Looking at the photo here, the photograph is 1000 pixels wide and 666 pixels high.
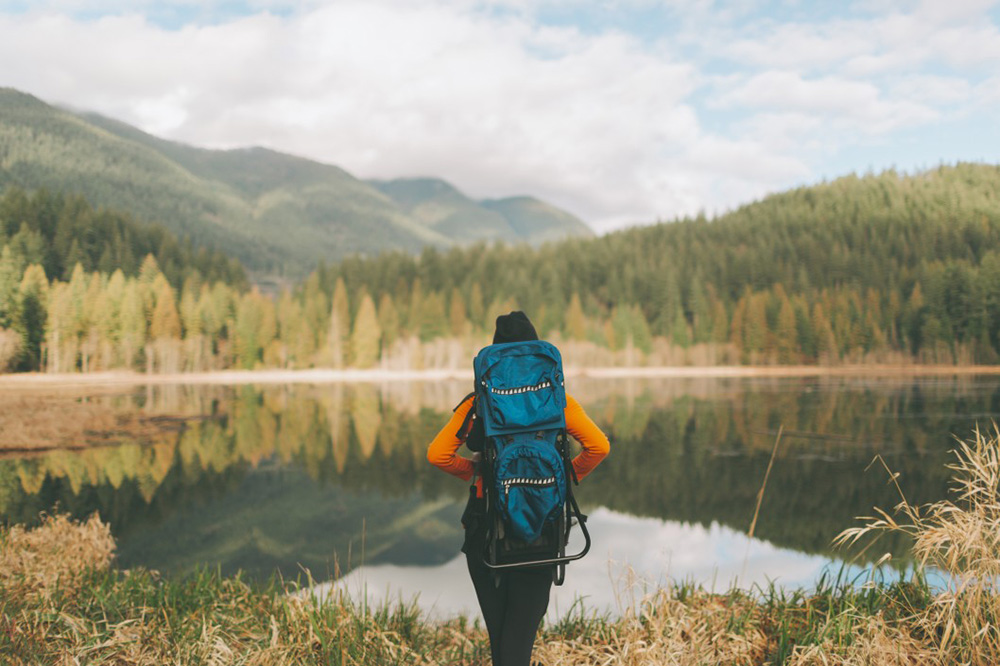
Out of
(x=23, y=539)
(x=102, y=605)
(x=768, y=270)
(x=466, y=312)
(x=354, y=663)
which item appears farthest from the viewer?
(x=768, y=270)

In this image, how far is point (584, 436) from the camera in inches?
172

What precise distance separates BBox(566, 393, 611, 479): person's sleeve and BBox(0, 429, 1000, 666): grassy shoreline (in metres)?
1.67

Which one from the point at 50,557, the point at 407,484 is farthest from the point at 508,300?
the point at 50,557

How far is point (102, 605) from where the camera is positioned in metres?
7.09

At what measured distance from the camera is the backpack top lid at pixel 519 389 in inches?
159

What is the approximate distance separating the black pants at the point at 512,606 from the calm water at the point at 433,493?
1.57 metres

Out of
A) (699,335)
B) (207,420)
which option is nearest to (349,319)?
(699,335)

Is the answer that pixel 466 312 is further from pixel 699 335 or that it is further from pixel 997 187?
pixel 997 187

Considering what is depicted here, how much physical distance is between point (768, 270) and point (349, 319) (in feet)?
263

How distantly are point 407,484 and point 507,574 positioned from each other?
20.0 m

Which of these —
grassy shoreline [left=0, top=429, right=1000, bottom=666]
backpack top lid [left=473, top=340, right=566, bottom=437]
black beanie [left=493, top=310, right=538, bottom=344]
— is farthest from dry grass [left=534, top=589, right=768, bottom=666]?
black beanie [left=493, top=310, right=538, bottom=344]

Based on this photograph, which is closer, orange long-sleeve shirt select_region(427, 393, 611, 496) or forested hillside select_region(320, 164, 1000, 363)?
orange long-sleeve shirt select_region(427, 393, 611, 496)

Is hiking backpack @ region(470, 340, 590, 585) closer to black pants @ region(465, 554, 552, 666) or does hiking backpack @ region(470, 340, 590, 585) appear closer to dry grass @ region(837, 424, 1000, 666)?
black pants @ region(465, 554, 552, 666)

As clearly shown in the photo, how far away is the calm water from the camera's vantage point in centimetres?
1461
